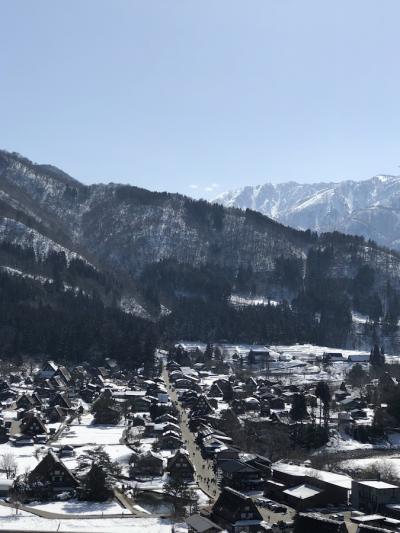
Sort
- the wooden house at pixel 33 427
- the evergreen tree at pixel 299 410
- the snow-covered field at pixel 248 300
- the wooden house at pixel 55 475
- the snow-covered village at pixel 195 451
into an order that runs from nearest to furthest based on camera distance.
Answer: the snow-covered village at pixel 195 451, the wooden house at pixel 55 475, the wooden house at pixel 33 427, the evergreen tree at pixel 299 410, the snow-covered field at pixel 248 300

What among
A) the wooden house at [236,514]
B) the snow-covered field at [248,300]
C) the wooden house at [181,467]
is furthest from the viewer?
the snow-covered field at [248,300]

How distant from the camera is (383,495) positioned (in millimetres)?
41031

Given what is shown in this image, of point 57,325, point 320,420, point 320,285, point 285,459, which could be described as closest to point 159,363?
point 57,325

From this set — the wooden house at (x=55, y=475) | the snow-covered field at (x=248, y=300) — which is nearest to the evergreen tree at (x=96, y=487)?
the wooden house at (x=55, y=475)

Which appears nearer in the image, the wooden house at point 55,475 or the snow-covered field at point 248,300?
the wooden house at point 55,475

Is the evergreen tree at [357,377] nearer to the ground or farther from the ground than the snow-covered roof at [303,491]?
farther from the ground

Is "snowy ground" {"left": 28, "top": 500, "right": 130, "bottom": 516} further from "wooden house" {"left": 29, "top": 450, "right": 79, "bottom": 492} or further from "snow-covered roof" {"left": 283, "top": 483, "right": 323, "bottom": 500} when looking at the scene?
"snow-covered roof" {"left": 283, "top": 483, "right": 323, "bottom": 500}

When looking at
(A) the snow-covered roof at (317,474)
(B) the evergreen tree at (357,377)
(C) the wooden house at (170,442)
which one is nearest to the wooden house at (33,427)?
(C) the wooden house at (170,442)

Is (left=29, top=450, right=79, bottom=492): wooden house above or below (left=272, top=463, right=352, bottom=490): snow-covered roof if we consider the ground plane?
below

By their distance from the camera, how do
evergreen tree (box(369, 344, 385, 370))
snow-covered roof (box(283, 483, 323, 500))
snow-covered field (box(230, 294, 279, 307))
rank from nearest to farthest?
1. snow-covered roof (box(283, 483, 323, 500))
2. evergreen tree (box(369, 344, 385, 370))
3. snow-covered field (box(230, 294, 279, 307))

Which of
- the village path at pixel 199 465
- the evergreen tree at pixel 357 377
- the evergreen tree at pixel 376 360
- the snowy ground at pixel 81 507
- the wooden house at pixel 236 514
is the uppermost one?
the evergreen tree at pixel 376 360

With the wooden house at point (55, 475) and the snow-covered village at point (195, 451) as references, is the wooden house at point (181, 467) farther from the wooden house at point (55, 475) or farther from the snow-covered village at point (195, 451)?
the wooden house at point (55, 475)

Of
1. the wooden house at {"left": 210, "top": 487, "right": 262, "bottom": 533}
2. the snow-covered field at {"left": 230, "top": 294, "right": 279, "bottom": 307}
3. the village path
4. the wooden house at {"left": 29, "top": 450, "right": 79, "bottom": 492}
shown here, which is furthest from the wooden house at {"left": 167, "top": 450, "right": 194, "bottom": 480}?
the snow-covered field at {"left": 230, "top": 294, "right": 279, "bottom": 307}

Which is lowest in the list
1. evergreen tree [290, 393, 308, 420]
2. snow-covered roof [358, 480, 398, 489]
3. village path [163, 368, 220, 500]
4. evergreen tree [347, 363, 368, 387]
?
village path [163, 368, 220, 500]
